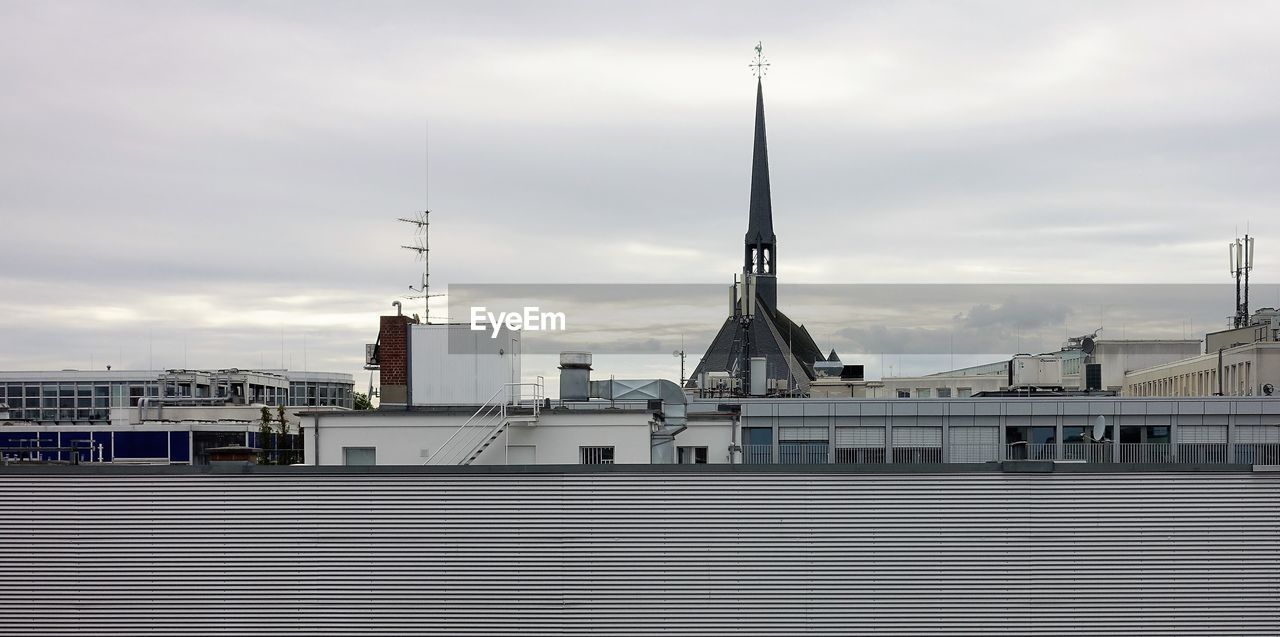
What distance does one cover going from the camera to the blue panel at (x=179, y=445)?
62.8 m

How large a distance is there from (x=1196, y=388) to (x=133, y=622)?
64049 millimetres

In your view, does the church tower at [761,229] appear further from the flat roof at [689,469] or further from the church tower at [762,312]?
the flat roof at [689,469]

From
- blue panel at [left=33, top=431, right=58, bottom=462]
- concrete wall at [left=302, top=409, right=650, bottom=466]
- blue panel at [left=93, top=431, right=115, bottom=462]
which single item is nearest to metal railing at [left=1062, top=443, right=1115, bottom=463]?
concrete wall at [left=302, top=409, right=650, bottom=466]

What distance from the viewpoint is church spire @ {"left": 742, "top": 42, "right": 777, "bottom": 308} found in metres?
178

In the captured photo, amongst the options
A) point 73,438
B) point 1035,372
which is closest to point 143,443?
point 73,438

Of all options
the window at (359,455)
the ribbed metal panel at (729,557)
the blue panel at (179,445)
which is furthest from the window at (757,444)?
the blue panel at (179,445)

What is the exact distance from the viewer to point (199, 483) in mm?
23188

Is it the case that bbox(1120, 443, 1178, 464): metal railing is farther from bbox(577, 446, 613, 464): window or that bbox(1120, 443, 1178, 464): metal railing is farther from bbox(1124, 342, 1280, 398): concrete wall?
bbox(577, 446, 613, 464): window

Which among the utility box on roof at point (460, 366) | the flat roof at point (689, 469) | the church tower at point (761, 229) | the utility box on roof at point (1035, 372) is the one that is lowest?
the flat roof at point (689, 469)

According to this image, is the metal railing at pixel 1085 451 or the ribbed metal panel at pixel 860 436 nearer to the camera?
the metal railing at pixel 1085 451

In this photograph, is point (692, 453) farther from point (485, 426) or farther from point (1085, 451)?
point (1085, 451)

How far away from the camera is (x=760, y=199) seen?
177125 mm

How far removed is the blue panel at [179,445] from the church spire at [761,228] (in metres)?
120

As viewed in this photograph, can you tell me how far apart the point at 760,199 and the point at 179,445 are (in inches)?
4826
